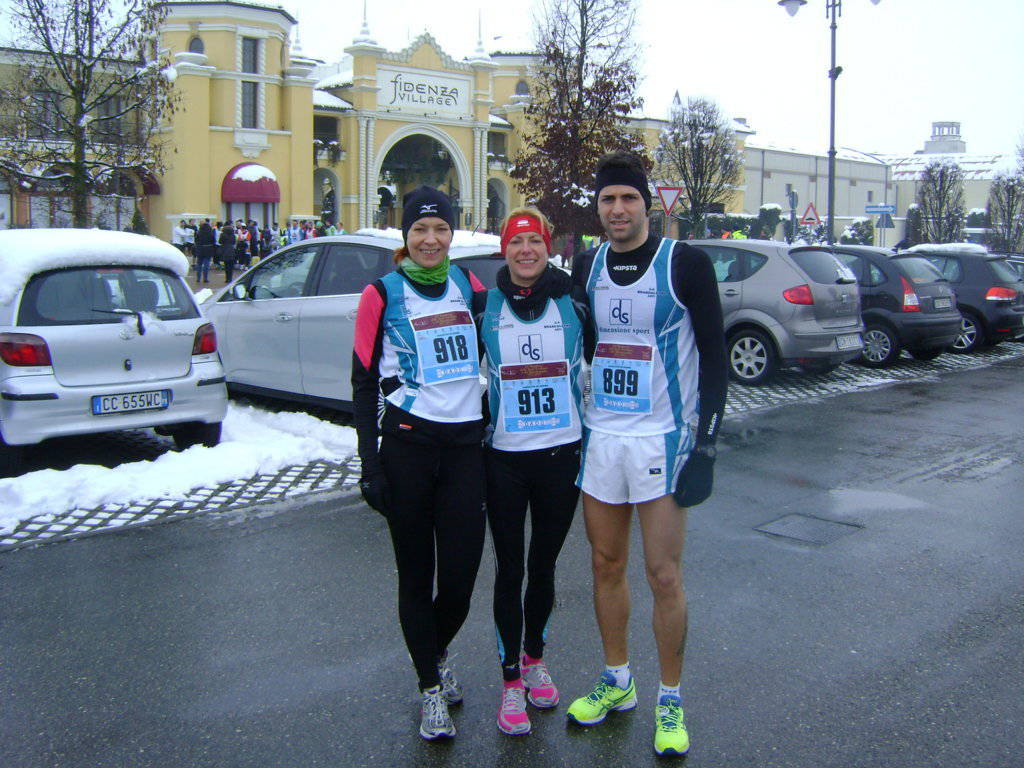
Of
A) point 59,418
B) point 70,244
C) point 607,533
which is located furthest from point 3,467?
point 607,533

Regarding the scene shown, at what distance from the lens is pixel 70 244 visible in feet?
23.0

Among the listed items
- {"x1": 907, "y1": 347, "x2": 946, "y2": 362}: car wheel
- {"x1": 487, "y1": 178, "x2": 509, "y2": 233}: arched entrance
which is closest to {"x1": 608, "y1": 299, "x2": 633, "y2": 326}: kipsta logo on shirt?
{"x1": 907, "y1": 347, "x2": 946, "y2": 362}: car wheel

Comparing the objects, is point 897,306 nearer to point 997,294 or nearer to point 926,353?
point 926,353

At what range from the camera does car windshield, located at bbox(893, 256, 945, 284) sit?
551 inches

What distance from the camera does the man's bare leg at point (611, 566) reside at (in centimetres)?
351

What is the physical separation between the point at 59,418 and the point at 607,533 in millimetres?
4662

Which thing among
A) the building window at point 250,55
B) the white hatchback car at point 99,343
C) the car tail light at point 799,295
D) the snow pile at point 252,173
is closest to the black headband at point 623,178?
the white hatchback car at point 99,343

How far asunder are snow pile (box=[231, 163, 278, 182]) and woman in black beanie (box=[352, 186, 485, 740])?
39304 millimetres

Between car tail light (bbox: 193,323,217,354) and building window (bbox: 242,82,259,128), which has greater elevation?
building window (bbox: 242,82,259,128)

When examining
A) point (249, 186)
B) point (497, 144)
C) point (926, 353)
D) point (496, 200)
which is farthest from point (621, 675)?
point (497, 144)

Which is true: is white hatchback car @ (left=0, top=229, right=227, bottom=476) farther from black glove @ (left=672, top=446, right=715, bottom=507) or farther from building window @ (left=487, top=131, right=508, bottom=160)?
building window @ (left=487, top=131, right=508, bottom=160)

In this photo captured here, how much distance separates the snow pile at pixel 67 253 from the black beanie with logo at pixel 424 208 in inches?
157

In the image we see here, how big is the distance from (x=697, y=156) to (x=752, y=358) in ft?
123

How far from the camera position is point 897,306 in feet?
44.8
